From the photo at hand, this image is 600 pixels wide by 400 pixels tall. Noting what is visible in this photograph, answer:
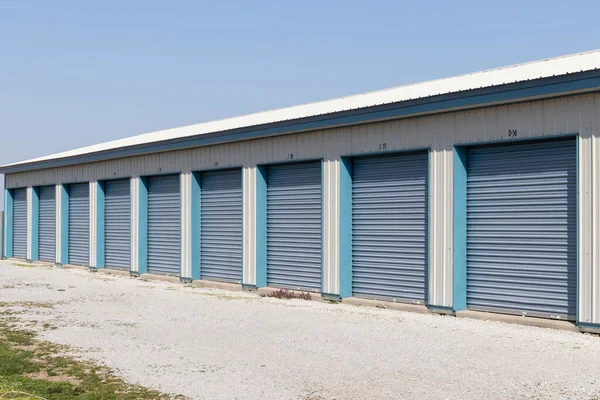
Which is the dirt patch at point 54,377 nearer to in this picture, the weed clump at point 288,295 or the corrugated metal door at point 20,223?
the weed clump at point 288,295

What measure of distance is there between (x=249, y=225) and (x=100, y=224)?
371 inches

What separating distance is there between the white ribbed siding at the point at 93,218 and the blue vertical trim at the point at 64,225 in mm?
2491

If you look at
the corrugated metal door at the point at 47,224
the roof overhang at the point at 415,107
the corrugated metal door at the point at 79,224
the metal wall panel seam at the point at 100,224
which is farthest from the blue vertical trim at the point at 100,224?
the corrugated metal door at the point at 47,224

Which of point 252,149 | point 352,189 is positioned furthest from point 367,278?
point 252,149

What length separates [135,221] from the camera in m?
24.5

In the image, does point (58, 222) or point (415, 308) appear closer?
point (415, 308)

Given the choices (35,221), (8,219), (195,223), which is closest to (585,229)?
(195,223)

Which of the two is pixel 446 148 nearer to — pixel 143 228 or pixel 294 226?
pixel 294 226

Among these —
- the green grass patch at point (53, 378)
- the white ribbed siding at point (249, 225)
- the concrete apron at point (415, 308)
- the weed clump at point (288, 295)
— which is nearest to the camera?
the green grass patch at point (53, 378)

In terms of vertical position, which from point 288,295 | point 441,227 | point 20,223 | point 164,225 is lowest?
point 288,295

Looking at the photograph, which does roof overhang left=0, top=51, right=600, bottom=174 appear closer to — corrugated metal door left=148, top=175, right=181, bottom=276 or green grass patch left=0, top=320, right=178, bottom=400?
corrugated metal door left=148, top=175, right=181, bottom=276

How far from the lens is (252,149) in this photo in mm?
19422

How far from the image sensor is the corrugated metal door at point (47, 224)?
3033 cm

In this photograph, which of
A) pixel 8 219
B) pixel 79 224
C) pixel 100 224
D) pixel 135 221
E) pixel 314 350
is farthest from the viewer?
pixel 8 219
